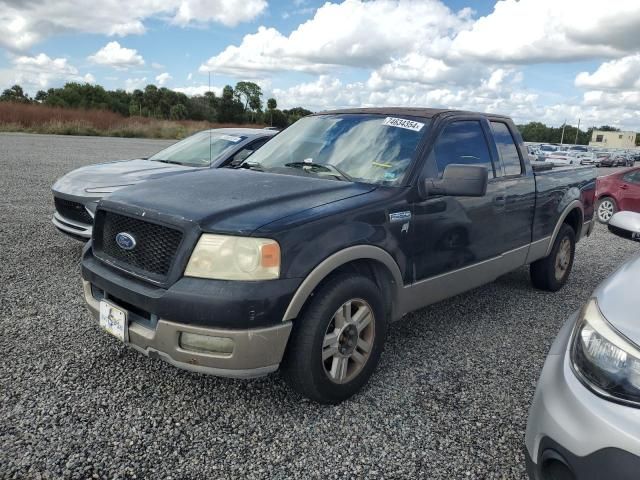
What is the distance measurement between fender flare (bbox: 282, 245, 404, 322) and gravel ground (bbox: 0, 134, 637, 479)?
2.34 ft

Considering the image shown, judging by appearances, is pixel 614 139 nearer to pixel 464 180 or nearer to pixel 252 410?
pixel 464 180

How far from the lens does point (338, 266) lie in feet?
9.42

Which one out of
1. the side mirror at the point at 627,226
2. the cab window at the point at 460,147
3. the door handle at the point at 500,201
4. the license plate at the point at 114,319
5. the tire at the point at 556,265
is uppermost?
the cab window at the point at 460,147

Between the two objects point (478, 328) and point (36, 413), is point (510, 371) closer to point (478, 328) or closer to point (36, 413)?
point (478, 328)

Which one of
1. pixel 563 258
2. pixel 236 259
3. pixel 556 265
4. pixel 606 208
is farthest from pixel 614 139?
pixel 236 259

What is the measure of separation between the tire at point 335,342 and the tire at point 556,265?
2890mm

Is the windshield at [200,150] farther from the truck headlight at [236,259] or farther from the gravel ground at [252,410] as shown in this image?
the truck headlight at [236,259]

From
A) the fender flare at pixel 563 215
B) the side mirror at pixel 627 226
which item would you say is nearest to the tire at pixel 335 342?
the side mirror at pixel 627 226

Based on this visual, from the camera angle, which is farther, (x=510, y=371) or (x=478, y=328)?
(x=478, y=328)

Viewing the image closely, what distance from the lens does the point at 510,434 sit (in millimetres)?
2869

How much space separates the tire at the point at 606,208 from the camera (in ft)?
38.2

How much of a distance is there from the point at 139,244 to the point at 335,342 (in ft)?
4.00

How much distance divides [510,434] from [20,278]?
4592mm

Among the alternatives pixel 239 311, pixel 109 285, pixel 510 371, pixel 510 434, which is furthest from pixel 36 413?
pixel 510 371
